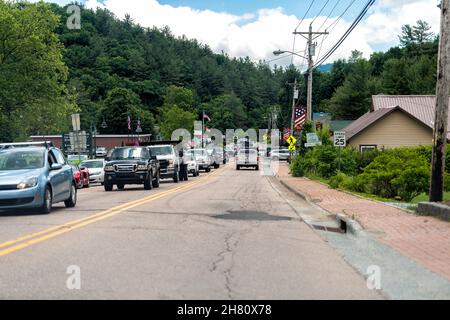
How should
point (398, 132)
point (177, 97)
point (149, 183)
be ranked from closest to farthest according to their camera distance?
1. point (149, 183)
2. point (398, 132)
3. point (177, 97)

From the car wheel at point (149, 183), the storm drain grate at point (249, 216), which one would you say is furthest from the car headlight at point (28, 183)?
the car wheel at point (149, 183)

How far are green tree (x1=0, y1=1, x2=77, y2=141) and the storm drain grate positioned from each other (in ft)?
128

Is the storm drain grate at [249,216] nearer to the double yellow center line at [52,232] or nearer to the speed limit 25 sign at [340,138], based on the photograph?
the double yellow center line at [52,232]

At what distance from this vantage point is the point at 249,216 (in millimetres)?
15125

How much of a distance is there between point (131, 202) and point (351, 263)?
415 inches

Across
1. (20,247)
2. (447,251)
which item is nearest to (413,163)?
(447,251)

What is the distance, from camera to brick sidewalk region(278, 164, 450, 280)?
913 cm

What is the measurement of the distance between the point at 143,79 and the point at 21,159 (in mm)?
137578

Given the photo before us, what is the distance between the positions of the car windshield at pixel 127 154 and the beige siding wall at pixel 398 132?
88.0 ft

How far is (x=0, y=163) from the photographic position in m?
15.2

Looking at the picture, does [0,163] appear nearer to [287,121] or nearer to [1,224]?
[1,224]

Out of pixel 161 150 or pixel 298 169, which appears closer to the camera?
pixel 161 150

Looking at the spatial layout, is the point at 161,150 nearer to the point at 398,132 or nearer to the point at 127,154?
the point at 127,154

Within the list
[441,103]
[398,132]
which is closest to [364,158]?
[398,132]
